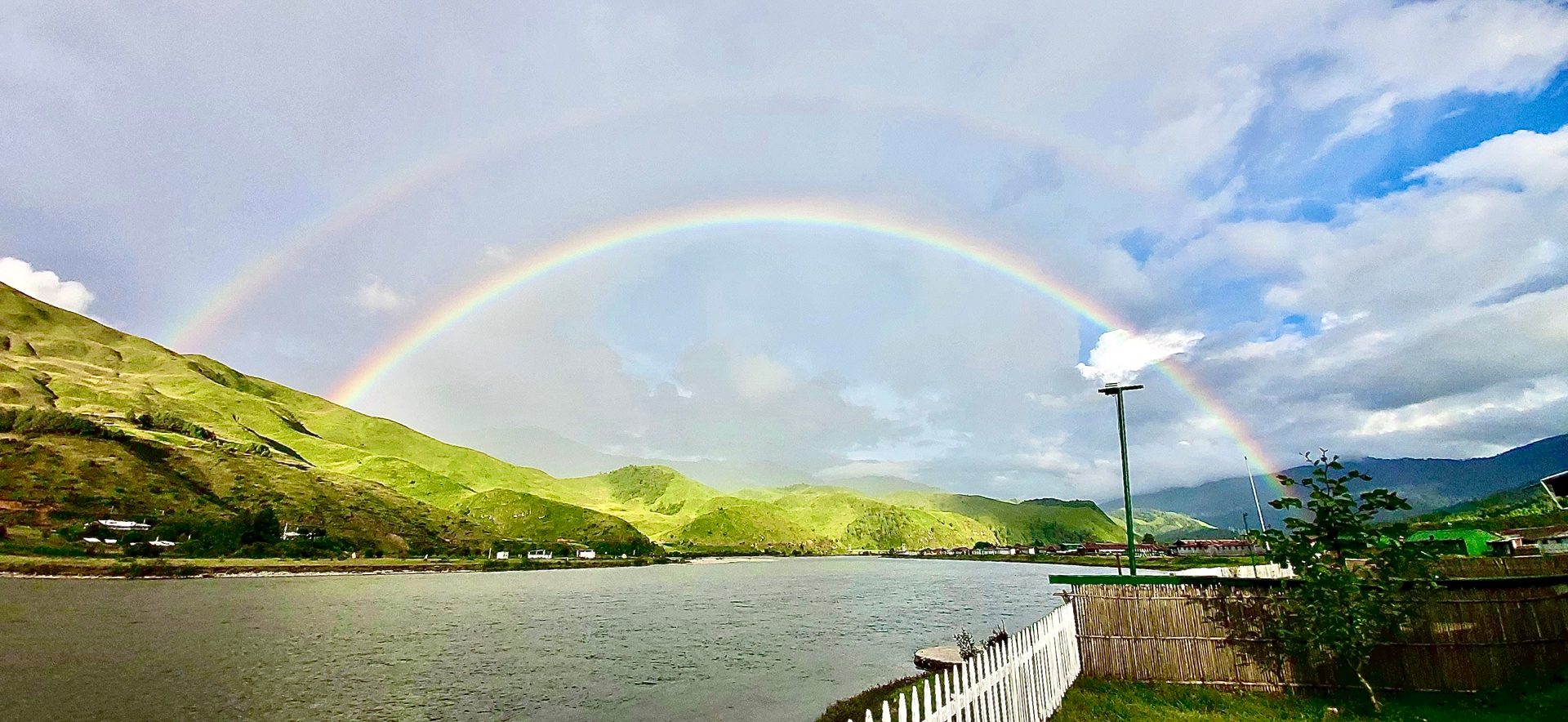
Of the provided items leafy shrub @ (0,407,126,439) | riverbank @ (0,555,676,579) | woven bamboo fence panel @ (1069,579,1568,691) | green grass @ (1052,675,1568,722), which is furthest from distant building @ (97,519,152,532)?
green grass @ (1052,675,1568,722)

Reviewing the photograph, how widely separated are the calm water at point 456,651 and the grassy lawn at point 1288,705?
1076 cm

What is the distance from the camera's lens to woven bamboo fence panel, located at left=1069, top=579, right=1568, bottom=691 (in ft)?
43.2

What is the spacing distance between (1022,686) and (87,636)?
5959 cm

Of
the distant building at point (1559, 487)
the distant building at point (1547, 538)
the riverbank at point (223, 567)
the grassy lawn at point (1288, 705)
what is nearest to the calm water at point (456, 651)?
the grassy lawn at point (1288, 705)

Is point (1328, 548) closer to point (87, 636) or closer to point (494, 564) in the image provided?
point (87, 636)

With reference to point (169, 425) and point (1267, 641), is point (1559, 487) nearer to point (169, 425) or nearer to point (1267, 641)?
point (1267, 641)

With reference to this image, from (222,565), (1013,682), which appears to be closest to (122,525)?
(222,565)

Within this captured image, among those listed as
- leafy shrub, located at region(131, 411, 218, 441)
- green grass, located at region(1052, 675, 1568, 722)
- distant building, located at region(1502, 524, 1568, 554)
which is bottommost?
green grass, located at region(1052, 675, 1568, 722)

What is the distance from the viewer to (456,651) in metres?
41.0

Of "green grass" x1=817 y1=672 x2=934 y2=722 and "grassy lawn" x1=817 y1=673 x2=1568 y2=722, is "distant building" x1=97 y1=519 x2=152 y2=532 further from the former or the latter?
"grassy lawn" x1=817 y1=673 x2=1568 y2=722

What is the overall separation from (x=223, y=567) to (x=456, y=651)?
102 m

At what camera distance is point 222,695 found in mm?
28703

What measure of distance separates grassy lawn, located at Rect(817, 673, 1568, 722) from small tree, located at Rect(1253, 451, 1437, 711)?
52cm

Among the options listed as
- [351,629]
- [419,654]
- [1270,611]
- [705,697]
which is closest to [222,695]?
[419,654]
